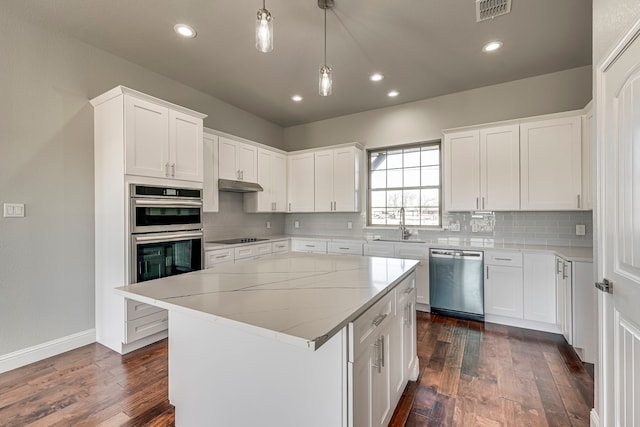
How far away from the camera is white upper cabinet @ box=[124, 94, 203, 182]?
2582 millimetres

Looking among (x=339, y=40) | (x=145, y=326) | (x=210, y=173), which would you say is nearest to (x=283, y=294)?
(x=145, y=326)

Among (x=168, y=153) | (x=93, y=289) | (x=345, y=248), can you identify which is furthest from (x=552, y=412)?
(x=93, y=289)

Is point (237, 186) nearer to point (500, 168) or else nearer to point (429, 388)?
point (429, 388)

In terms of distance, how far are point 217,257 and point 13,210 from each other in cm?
180

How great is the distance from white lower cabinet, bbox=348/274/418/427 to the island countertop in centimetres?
10

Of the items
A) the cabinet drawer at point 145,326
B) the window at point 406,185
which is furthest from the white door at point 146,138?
the window at point 406,185

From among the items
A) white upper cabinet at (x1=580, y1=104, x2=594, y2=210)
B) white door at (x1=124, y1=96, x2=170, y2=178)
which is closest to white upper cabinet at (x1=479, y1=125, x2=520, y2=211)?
white upper cabinet at (x1=580, y1=104, x2=594, y2=210)

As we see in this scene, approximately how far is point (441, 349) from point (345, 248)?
1.86m

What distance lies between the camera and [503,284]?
318 centimetres

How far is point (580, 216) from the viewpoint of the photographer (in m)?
3.24

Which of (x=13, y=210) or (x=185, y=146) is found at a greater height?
(x=185, y=146)

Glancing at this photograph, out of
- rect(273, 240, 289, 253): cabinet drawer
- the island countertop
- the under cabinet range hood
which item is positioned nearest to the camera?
the island countertop

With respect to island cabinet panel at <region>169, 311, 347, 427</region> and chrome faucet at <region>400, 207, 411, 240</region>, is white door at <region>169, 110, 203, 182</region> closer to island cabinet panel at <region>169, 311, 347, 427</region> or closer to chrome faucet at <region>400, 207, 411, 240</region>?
island cabinet panel at <region>169, 311, 347, 427</region>

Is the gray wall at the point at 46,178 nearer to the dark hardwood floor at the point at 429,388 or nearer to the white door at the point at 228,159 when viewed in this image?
the dark hardwood floor at the point at 429,388
